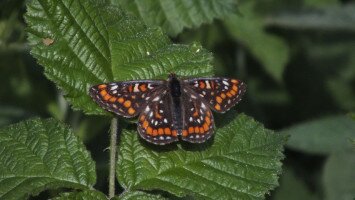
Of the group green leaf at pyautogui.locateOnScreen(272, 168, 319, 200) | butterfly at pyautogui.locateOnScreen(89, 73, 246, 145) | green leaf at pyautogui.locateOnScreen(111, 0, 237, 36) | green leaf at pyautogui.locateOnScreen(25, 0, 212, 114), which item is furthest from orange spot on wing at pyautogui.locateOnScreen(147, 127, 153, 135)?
green leaf at pyautogui.locateOnScreen(272, 168, 319, 200)

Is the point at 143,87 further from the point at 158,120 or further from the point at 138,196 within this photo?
the point at 138,196

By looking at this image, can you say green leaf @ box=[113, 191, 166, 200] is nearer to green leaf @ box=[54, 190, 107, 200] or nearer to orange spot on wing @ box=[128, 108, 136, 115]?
green leaf @ box=[54, 190, 107, 200]

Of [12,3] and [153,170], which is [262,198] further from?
[12,3]

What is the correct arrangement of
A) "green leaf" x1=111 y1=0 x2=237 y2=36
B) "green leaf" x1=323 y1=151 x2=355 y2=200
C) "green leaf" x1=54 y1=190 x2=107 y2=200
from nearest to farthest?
1. "green leaf" x1=54 y1=190 x2=107 y2=200
2. "green leaf" x1=111 y1=0 x2=237 y2=36
3. "green leaf" x1=323 y1=151 x2=355 y2=200

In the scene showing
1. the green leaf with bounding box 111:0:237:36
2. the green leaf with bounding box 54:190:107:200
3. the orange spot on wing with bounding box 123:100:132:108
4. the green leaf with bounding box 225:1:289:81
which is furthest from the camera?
the green leaf with bounding box 225:1:289:81

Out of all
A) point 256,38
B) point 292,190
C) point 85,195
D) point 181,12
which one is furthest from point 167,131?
point 256,38

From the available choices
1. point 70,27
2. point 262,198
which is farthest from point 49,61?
point 262,198
